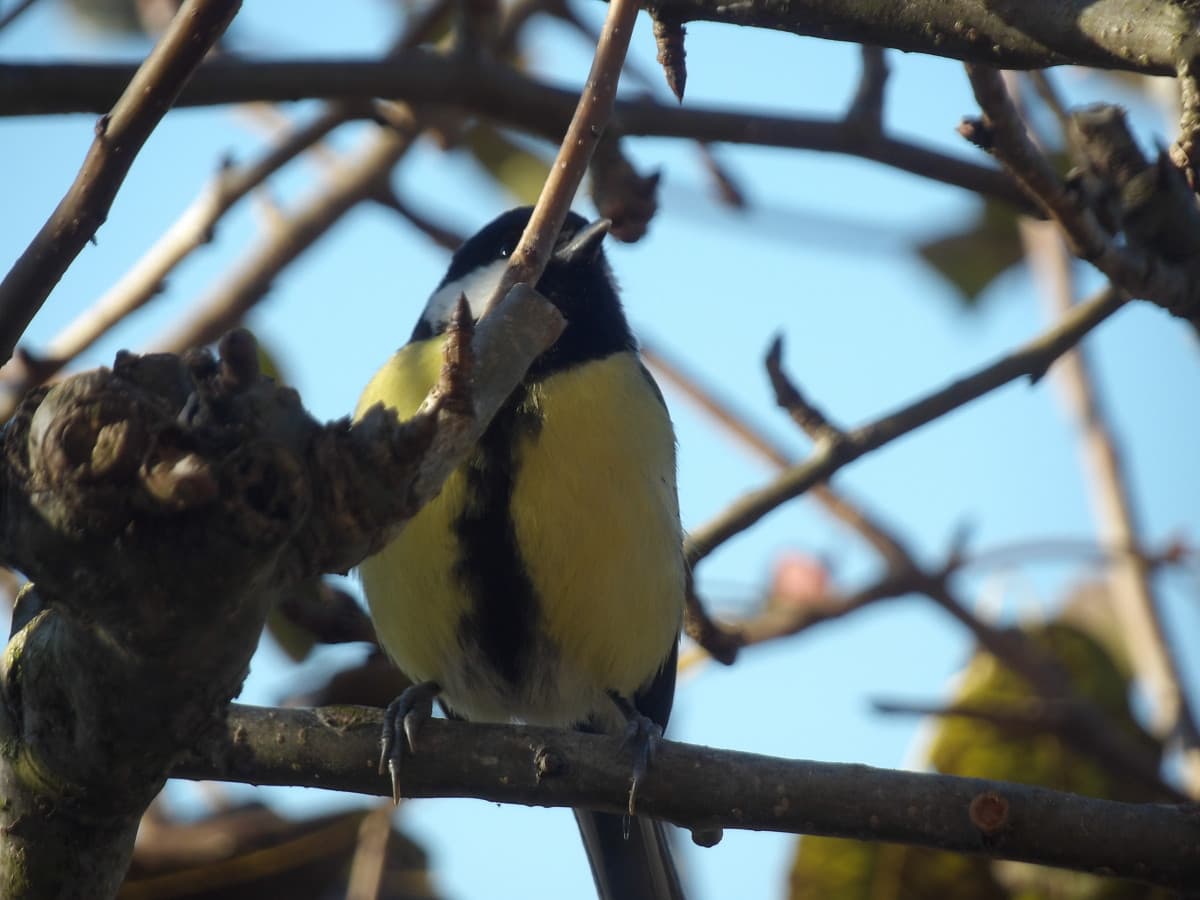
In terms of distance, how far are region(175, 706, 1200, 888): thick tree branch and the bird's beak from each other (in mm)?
1086

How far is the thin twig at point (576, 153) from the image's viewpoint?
1.41 m

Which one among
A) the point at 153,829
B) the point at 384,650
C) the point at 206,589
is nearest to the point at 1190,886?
the point at 206,589

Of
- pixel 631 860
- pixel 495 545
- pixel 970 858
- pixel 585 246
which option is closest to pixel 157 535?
pixel 495 545

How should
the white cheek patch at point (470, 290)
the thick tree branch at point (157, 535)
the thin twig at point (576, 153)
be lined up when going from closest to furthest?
1. the thick tree branch at point (157, 535)
2. the thin twig at point (576, 153)
3. the white cheek patch at point (470, 290)

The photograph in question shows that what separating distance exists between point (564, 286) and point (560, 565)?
680 mm

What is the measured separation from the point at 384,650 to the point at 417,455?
1.27 m

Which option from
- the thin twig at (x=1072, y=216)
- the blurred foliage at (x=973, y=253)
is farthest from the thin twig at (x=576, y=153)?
the blurred foliage at (x=973, y=253)

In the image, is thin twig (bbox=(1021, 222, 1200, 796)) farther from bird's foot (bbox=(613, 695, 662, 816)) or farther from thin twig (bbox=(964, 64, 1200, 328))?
bird's foot (bbox=(613, 695, 662, 816))

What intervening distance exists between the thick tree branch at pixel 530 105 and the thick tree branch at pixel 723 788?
906mm

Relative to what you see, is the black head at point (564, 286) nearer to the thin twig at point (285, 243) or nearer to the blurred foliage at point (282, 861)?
the thin twig at point (285, 243)

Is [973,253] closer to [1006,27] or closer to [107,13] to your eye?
[107,13]

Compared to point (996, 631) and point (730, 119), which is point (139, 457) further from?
point (996, 631)

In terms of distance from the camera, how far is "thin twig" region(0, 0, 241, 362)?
1.27 meters

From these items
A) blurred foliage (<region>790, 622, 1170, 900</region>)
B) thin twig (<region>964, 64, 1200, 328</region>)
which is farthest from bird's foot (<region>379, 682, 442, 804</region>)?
thin twig (<region>964, 64, 1200, 328</region>)
